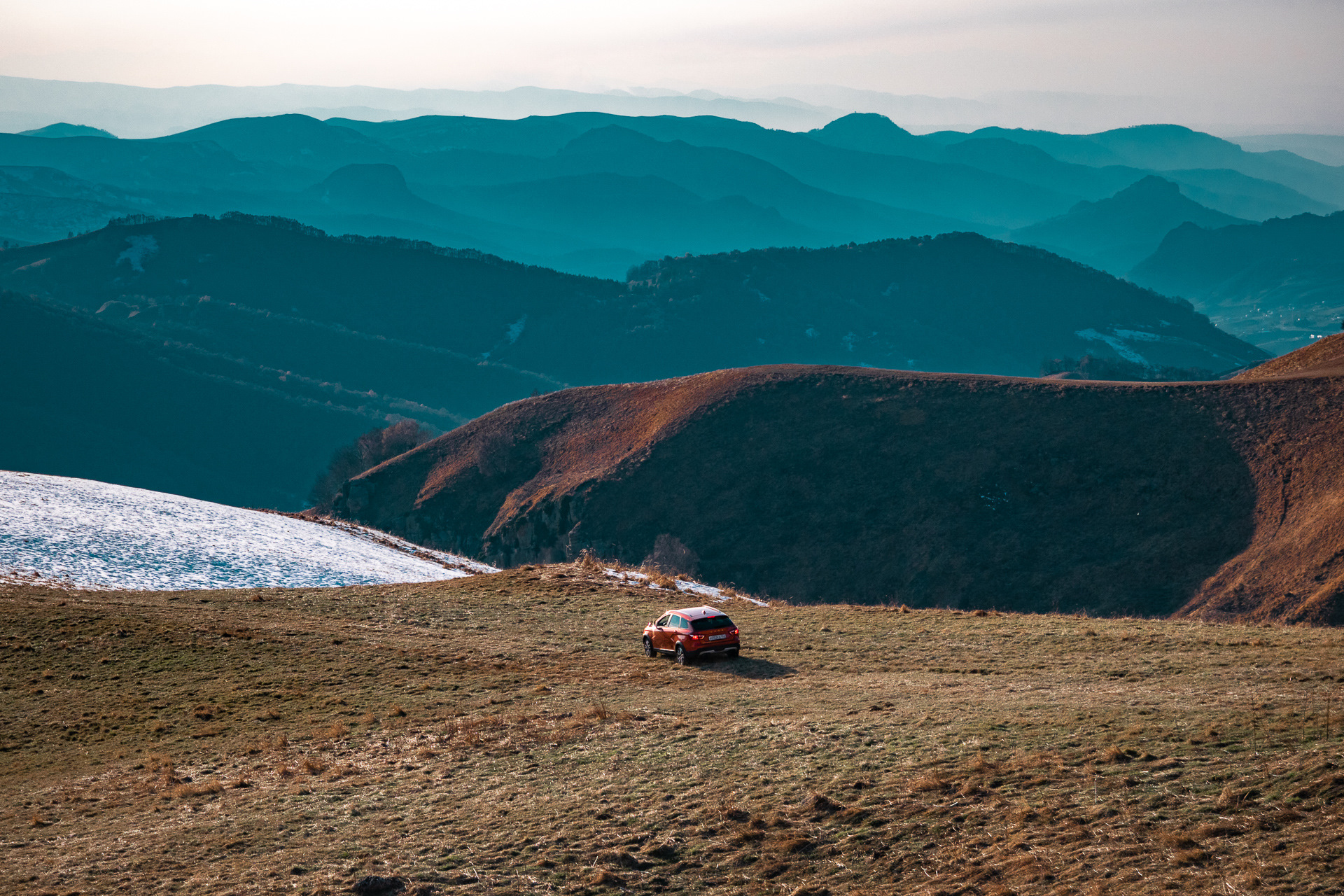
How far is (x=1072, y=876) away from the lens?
11.7 metres

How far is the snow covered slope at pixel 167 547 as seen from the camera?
127ft

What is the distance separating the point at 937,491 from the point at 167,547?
186 feet

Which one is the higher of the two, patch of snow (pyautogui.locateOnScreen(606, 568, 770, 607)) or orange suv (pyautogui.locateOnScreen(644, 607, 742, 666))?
orange suv (pyautogui.locateOnScreen(644, 607, 742, 666))

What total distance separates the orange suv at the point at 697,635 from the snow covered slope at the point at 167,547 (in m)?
20.6

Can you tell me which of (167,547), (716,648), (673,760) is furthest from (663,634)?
(167,547)

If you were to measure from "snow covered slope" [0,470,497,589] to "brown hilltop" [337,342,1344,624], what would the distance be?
34.1 metres

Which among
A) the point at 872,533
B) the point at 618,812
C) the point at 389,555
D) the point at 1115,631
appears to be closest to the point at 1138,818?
the point at 618,812

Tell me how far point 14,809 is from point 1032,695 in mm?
18220

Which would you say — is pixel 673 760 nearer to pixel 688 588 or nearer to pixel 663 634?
pixel 663 634

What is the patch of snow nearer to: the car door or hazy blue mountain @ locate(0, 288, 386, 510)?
the car door

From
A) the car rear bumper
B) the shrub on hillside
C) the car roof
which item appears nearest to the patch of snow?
the car roof

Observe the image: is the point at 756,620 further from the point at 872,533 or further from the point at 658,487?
the point at 658,487

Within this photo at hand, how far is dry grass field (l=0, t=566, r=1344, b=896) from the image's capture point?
508 inches

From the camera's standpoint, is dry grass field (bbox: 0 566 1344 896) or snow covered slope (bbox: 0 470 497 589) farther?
snow covered slope (bbox: 0 470 497 589)
